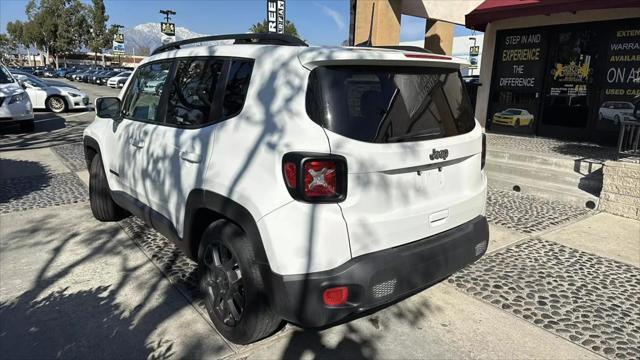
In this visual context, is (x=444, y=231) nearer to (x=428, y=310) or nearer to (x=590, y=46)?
(x=428, y=310)

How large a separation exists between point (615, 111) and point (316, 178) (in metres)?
8.62

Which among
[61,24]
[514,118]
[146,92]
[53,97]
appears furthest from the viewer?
[61,24]

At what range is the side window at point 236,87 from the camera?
272cm

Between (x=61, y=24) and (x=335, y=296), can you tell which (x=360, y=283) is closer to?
(x=335, y=296)

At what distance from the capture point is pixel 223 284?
2.82 m

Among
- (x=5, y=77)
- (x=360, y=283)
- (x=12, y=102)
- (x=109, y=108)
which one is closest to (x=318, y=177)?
(x=360, y=283)

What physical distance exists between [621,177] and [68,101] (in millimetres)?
17279

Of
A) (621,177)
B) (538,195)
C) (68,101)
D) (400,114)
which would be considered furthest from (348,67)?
(68,101)

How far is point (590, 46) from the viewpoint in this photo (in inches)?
349

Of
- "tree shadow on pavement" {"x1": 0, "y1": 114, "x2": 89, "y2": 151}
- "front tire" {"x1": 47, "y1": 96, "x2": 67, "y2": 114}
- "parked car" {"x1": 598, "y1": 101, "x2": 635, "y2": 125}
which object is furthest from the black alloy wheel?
"front tire" {"x1": 47, "y1": 96, "x2": 67, "y2": 114}

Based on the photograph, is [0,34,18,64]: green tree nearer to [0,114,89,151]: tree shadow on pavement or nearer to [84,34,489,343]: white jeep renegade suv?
[0,114,89,151]: tree shadow on pavement

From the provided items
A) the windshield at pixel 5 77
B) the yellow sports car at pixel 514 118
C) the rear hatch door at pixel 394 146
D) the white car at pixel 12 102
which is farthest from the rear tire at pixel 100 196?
the yellow sports car at pixel 514 118

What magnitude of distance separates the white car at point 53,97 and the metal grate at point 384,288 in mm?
17372

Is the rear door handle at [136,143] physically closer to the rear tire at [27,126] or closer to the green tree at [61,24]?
the rear tire at [27,126]
